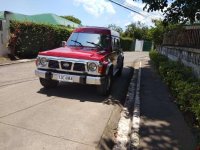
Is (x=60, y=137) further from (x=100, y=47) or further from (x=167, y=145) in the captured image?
(x=100, y=47)

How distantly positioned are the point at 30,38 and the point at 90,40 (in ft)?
31.1

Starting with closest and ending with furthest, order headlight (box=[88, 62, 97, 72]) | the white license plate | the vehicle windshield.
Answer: headlight (box=[88, 62, 97, 72]) < the white license plate < the vehicle windshield

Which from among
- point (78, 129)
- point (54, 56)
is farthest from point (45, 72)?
point (78, 129)

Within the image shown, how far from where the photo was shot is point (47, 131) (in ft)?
17.6

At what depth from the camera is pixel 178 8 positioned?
10117 millimetres

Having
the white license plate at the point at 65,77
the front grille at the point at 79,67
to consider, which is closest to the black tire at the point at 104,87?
the front grille at the point at 79,67

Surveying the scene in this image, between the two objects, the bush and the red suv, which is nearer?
the red suv

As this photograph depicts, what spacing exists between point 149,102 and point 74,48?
9.94 feet

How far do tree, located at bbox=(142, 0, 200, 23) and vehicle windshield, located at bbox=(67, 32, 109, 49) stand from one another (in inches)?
81.3

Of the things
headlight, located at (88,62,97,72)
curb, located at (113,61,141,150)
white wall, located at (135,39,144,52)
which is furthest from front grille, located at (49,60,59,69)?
white wall, located at (135,39,144,52)

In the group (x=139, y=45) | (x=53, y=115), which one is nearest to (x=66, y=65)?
(x=53, y=115)

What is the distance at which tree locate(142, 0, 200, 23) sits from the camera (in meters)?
8.69

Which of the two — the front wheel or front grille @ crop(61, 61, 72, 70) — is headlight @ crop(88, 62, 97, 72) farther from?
the front wheel

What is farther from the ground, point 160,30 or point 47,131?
point 160,30
